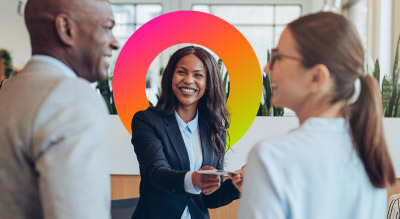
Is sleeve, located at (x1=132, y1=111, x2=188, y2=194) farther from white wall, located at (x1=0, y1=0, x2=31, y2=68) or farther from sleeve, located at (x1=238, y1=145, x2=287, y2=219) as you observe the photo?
white wall, located at (x1=0, y1=0, x2=31, y2=68)

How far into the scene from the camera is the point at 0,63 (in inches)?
198

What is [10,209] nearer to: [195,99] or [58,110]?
[58,110]

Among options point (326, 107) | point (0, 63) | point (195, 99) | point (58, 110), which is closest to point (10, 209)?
point (58, 110)

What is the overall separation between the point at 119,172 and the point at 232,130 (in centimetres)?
110

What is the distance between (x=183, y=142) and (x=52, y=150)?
1.29 m

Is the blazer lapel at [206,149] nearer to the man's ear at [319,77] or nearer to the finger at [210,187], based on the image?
the finger at [210,187]

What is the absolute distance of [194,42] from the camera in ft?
8.98

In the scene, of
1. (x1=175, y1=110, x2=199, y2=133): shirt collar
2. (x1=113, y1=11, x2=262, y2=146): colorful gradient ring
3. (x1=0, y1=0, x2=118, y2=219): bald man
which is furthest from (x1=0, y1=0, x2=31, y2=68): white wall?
(x1=0, y1=0, x2=118, y2=219): bald man

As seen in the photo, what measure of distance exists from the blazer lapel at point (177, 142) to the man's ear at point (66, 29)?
113cm

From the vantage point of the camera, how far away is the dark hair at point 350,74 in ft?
3.26

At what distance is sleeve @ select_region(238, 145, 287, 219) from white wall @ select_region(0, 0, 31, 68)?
38.8 ft

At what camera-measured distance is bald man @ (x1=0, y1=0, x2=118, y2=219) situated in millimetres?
826

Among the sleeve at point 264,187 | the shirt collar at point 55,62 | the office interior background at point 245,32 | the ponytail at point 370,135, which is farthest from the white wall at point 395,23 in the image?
the shirt collar at point 55,62

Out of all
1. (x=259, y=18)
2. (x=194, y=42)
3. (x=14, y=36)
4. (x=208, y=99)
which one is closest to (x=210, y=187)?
(x=208, y=99)
